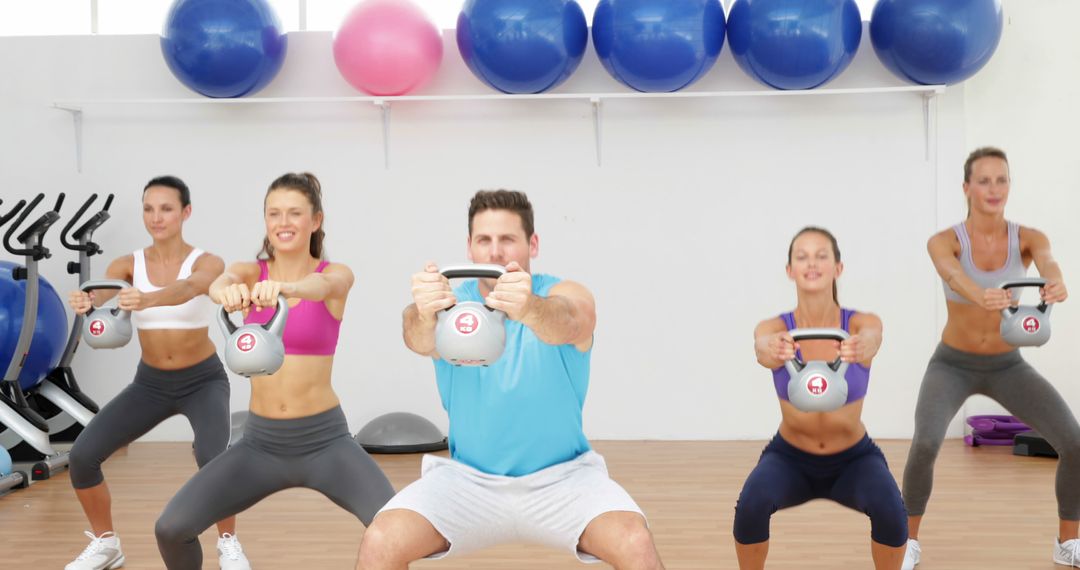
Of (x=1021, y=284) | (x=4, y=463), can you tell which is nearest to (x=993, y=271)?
(x=1021, y=284)

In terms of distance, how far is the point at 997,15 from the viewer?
5.06m

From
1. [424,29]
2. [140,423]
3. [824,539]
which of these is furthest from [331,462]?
[424,29]

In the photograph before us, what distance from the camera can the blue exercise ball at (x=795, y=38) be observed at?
4973mm

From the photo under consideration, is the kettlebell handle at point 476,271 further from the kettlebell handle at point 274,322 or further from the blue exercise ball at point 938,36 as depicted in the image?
the blue exercise ball at point 938,36

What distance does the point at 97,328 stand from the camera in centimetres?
345

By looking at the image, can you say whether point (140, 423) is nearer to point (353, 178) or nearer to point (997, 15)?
point (353, 178)

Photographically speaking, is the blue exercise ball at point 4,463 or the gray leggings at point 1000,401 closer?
the gray leggings at point 1000,401

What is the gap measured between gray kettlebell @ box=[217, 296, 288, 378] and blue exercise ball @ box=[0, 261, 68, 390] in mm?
3035

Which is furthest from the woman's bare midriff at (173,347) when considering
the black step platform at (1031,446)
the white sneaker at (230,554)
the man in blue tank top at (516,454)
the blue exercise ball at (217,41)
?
the black step platform at (1031,446)

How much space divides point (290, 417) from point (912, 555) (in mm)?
1972

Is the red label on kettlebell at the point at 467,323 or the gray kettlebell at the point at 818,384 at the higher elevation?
the red label on kettlebell at the point at 467,323

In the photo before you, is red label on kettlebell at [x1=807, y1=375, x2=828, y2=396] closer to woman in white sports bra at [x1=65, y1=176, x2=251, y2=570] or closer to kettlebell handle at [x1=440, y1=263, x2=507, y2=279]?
kettlebell handle at [x1=440, y1=263, x2=507, y2=279]

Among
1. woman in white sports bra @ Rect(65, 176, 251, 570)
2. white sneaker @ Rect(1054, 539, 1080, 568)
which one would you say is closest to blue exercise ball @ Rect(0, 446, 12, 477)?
woman in white sports bra @ Rect(65, 176, 251, 570)

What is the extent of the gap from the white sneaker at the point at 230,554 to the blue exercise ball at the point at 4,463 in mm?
1547
